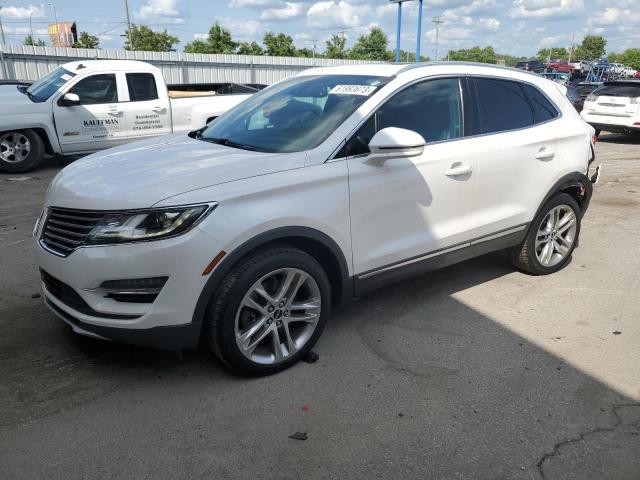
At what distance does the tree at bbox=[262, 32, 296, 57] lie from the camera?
6575 cm

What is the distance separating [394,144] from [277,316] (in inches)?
48.7

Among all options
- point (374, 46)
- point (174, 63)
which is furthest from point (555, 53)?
point (174, 63)

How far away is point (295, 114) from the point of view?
379 cm

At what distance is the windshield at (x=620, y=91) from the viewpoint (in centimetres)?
1398

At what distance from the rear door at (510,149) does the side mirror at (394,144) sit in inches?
34.5

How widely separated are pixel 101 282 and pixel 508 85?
342 cm

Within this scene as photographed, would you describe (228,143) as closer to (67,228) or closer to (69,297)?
(67,228)

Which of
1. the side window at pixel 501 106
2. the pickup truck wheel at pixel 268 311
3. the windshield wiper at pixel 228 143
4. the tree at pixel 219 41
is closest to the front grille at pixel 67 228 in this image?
the pickup truck wheel at pixel 268 311

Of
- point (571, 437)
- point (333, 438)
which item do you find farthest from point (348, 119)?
point (571, 437)

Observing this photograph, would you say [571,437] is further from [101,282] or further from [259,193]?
[101,282]

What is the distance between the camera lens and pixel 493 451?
8.74ft

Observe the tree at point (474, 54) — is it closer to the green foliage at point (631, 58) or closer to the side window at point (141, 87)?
the green foliage at point (631, 58)

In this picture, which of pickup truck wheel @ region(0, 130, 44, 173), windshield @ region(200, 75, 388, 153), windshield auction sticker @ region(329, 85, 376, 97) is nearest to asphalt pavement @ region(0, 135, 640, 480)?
windshield @ region(200, 75, 388, 153)

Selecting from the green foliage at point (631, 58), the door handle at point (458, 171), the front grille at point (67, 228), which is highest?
the green foliage at point (631, 58)
